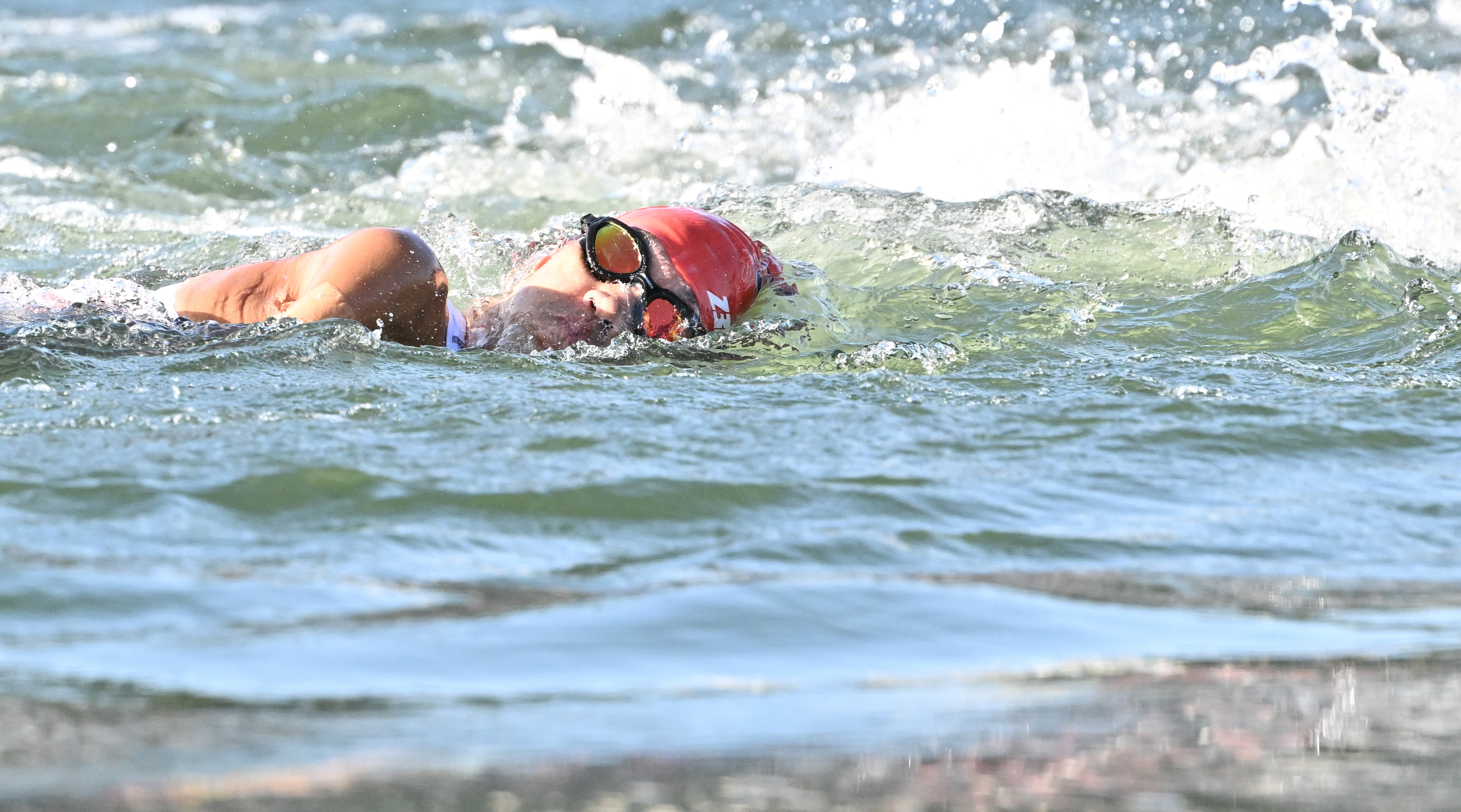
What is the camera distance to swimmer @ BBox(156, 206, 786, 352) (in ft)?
15.9

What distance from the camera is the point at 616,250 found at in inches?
210

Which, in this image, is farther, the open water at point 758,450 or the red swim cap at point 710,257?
the red swim cap at point 710,257

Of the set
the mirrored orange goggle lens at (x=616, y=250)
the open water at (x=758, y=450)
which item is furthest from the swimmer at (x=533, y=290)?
the open water at (x=758, y=450)

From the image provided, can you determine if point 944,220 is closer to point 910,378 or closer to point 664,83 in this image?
point 910,378

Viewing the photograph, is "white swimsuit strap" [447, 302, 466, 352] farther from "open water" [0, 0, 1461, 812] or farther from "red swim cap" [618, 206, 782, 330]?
"red swim cap" [618, 206, 782, 330]

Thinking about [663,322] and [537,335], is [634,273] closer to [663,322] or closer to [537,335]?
[663,322]

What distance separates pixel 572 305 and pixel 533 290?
16cm

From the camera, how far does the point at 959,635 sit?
2.78 m

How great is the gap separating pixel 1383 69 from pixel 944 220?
15.9ft

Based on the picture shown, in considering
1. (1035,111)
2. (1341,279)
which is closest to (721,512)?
(1341,279)

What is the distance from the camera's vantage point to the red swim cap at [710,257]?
5465 mm

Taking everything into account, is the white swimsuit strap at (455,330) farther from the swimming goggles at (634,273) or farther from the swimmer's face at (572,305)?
the swimming goggles at (634,273)

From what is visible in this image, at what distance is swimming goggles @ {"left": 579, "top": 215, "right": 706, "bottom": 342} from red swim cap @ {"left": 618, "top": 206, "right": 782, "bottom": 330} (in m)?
0.09

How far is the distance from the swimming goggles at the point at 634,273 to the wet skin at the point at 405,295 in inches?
1.1
